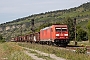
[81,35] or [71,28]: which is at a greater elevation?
[71,28]

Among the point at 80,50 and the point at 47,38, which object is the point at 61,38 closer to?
the point at 47,38

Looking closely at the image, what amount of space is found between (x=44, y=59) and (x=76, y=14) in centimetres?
17066

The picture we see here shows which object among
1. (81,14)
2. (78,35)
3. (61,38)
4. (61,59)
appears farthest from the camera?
(81,14)

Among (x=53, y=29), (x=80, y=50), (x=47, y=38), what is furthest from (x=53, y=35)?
(x=80, y=50)

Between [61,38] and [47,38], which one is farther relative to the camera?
[47,38]

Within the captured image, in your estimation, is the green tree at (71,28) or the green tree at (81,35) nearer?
the green tree at (71,28)

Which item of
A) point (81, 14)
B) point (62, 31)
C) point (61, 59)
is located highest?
point (81, 14)

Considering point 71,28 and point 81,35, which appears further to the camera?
point 71,28

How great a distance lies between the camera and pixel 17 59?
19391mm

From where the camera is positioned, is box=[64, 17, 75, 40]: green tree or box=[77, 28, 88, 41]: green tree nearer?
box=[64, 17, 75, 40]: green tree

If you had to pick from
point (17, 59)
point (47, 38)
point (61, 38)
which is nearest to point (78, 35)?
point (47, 38)

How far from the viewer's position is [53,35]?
4381 centimetres

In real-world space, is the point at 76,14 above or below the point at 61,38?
above

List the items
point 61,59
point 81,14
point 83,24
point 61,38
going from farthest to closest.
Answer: point 81,14, point 83,24, point 61,38, point 61,59
